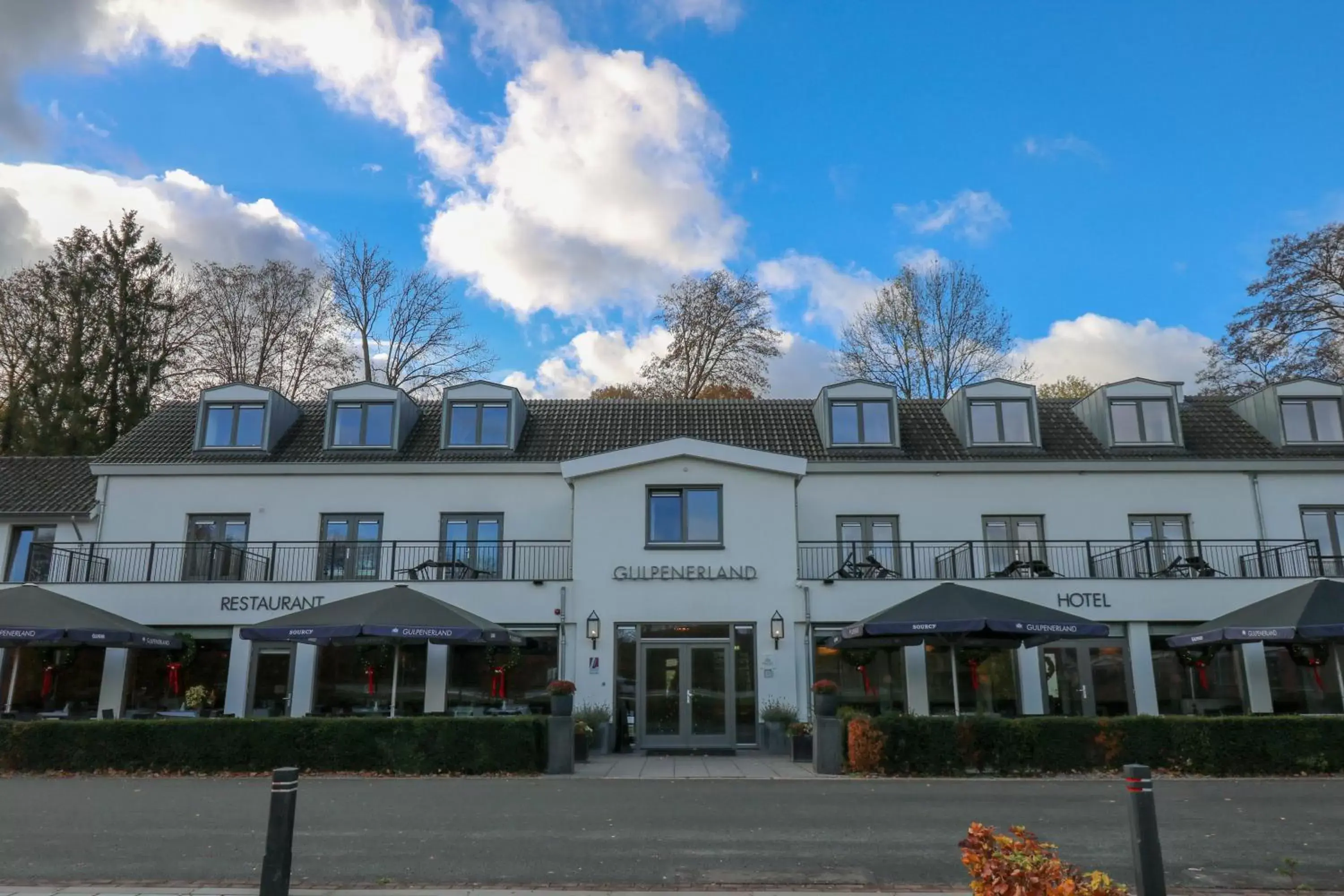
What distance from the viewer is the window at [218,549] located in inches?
838

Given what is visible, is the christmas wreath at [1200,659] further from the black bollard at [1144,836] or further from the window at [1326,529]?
the black bollard at [1144,836]

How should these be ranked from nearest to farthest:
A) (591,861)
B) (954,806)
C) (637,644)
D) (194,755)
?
(591,861)
(954,806)
(194,755)
(637,644)

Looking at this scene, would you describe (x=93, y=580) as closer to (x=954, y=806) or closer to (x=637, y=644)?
(x=637, y=644)

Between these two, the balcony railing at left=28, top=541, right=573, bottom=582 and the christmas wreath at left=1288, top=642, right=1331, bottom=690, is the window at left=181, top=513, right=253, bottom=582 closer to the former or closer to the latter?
the balcony railing at left=28, top=541, right=573, bottom=582

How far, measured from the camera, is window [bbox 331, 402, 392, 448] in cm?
2275

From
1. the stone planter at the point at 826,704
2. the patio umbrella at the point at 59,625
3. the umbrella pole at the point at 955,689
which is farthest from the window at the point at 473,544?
the umbrella pole at the point at 955,689

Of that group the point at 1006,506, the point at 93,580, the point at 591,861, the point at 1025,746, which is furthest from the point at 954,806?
the point at 93,580

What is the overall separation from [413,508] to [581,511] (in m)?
4.08

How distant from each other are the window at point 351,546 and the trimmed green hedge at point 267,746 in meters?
6.19

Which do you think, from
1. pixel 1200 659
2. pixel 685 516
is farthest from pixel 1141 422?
pixel 685 516

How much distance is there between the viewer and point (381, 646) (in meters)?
18.9

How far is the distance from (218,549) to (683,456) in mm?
10215

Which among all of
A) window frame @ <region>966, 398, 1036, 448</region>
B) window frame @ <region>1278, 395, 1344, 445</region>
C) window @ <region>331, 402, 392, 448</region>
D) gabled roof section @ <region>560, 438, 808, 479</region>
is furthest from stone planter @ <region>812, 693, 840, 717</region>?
window frame @ <region>1278, 395, 1344, 445</region>

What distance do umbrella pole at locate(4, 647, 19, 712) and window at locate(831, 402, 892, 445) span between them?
17777 millimetres
